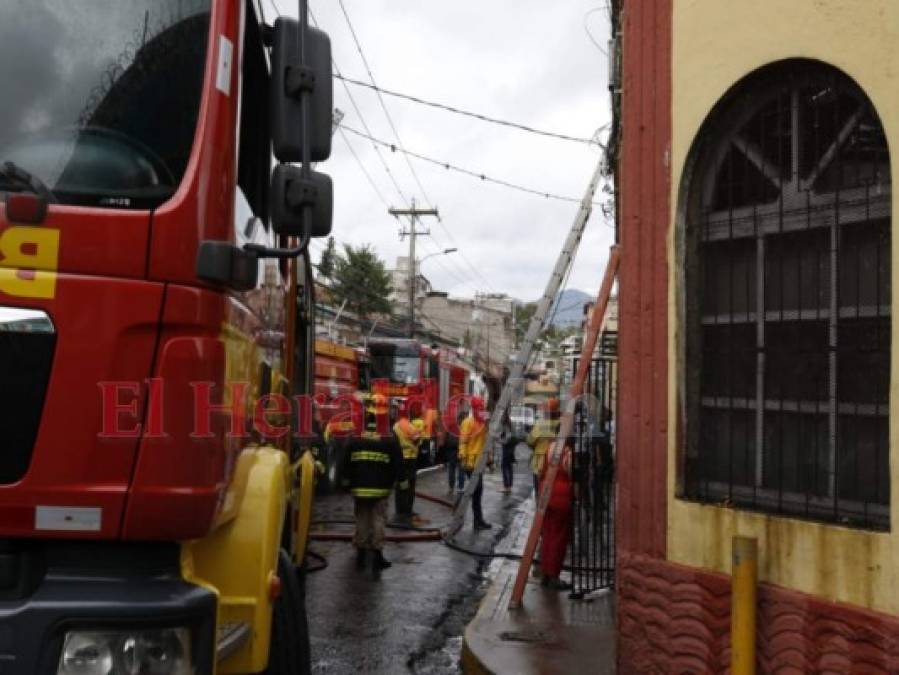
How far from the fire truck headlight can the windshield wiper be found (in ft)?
3.82

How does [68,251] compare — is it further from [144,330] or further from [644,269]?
[644,269]

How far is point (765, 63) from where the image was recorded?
438cm

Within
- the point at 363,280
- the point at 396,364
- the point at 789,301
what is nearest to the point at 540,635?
the point at 789,301

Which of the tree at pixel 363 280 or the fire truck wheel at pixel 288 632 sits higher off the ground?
the tree at pixel 363 280

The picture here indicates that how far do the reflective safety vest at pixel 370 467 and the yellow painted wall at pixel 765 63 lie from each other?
519 centimetres

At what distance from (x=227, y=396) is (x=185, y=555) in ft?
1.63

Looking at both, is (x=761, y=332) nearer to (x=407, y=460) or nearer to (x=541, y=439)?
(x=541, y=439)

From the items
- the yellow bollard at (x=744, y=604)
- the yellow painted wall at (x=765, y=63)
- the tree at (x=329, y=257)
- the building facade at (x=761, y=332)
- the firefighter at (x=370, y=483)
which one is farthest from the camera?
the tree at (x=329, y=257)

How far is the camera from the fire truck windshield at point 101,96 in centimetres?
258

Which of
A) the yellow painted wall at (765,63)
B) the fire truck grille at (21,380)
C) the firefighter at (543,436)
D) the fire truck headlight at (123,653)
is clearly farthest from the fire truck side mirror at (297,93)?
the firefighter at (543,436)

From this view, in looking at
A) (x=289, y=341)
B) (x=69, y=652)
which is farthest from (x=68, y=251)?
(x=289, y=341)

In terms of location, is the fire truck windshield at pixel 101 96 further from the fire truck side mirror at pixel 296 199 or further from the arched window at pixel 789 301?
the arched window at pixel 789 301

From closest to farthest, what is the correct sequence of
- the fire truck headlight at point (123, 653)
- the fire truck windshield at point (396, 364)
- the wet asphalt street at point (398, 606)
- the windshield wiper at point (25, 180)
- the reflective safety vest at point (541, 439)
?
the fire truck headlight at point (123, 653), the windshield wiper at point (25, 180), the wet asphalt street at point (398, 606), the reflective safety vest at point (541, 439), the fire truck windshield at point (396, 364)

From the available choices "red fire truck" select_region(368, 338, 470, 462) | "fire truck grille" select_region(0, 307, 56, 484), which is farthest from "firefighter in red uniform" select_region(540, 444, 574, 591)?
"red fire truck" select_region(368, 338, 470, 462)
